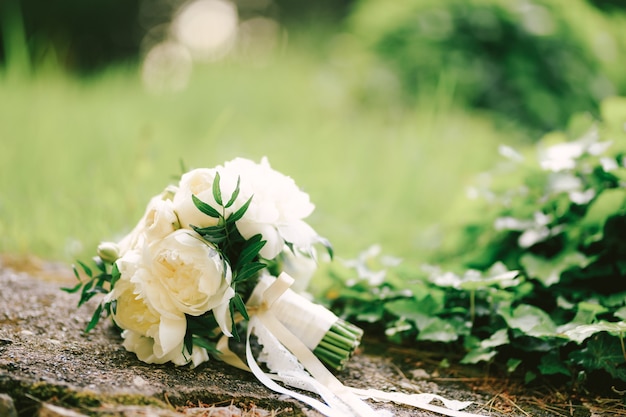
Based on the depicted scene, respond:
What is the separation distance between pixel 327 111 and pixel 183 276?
3.00 meters

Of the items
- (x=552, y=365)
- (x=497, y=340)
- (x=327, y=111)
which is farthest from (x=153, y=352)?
(x=327, y=111)

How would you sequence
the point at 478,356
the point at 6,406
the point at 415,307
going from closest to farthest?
the point at 6,406
the point at 478,356
the point at 415,307

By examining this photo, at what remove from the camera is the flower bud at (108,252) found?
4.19 ft

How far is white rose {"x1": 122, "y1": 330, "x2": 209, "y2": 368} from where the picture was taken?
4.01ft

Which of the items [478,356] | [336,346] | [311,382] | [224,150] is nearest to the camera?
[311,382]

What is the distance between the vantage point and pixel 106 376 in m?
1.14

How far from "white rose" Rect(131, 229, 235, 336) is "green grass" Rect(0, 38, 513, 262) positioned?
84 cm

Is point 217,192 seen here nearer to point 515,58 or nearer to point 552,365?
point 552,365

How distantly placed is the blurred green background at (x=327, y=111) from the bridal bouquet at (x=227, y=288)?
0.87 meters

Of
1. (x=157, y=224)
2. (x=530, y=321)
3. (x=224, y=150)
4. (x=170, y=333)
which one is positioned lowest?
(x=530, y=321)

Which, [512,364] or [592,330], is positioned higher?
[592,330]

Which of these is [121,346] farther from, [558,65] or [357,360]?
[558,65]

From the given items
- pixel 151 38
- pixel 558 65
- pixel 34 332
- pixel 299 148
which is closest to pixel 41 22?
pixel 151 38

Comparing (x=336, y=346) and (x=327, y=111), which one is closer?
(x=336, y=346)
